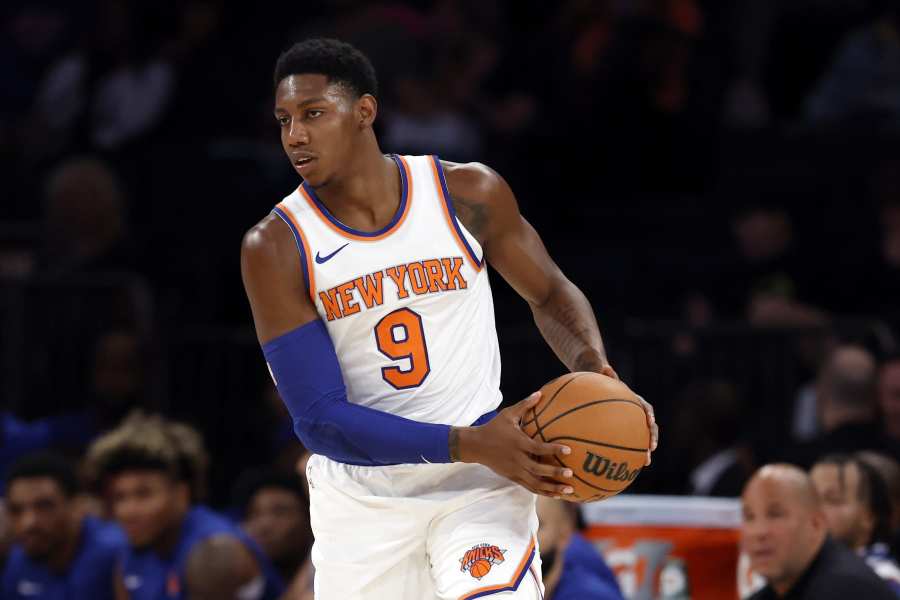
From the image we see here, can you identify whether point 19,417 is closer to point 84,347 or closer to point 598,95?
point 84,347

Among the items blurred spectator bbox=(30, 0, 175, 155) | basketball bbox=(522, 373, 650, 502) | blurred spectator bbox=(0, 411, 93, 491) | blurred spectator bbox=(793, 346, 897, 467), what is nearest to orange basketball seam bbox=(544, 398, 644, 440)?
basketball bbox=(522, 373, 650, 502)

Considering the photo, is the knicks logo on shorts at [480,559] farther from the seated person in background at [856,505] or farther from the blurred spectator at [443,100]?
the blurred spectator at [443,100]

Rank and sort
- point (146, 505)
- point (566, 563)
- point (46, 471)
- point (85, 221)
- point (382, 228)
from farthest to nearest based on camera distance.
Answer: point (85, 221) < point (46, 471) < point (146, 505) < point (566, 563) < point (382, 228)

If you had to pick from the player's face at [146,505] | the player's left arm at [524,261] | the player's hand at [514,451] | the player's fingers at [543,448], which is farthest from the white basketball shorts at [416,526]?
the player's face at [146,505]

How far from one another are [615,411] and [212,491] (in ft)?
19.7

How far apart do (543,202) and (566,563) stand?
4.81 meters

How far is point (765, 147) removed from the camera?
11.5 meters

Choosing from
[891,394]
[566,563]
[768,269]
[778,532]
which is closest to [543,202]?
[768,269]

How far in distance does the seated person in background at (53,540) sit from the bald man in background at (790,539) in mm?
3519

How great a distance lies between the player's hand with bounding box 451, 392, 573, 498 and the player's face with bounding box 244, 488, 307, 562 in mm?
3781

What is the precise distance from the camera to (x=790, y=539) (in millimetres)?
6281

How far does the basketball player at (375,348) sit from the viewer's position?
4.75 meters

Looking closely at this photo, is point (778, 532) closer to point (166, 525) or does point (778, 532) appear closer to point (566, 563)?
point (566, 563)

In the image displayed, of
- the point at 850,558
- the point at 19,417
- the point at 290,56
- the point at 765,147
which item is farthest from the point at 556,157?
the point at 290,56
